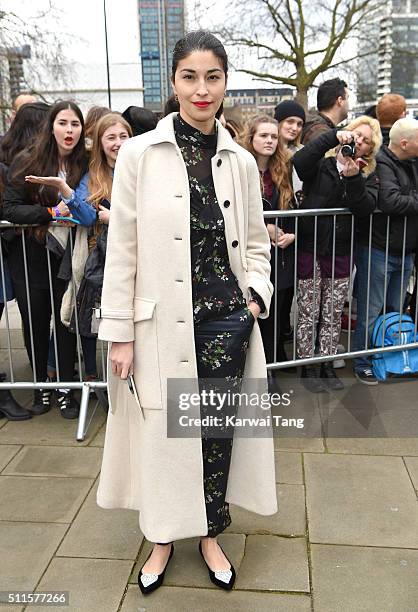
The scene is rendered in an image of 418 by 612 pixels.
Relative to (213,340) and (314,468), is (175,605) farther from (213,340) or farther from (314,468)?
(314,468)

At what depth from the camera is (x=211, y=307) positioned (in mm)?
2379

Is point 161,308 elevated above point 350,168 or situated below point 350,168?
below

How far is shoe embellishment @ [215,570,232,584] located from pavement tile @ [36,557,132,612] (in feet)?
1.24

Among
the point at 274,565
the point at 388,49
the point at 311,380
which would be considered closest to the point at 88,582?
the point at 274,565

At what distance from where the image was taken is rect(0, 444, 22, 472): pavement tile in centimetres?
367

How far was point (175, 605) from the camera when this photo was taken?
246 centimetres

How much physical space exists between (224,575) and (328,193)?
2.76 metres

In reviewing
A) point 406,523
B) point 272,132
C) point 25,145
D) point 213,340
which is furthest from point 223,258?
point 25,145

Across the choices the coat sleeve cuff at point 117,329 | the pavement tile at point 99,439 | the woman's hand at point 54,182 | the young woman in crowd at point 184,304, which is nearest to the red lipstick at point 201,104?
the young woman in crowd at point 184,304

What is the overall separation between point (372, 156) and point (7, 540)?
336cm

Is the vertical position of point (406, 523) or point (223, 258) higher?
point (223, 258)

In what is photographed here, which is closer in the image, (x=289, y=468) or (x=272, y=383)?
(x=289, y=468)

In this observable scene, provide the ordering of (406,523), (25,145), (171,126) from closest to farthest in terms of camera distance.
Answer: (171,126)
(406,523)
(25,145)

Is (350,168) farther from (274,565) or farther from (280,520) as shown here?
(274,565)
